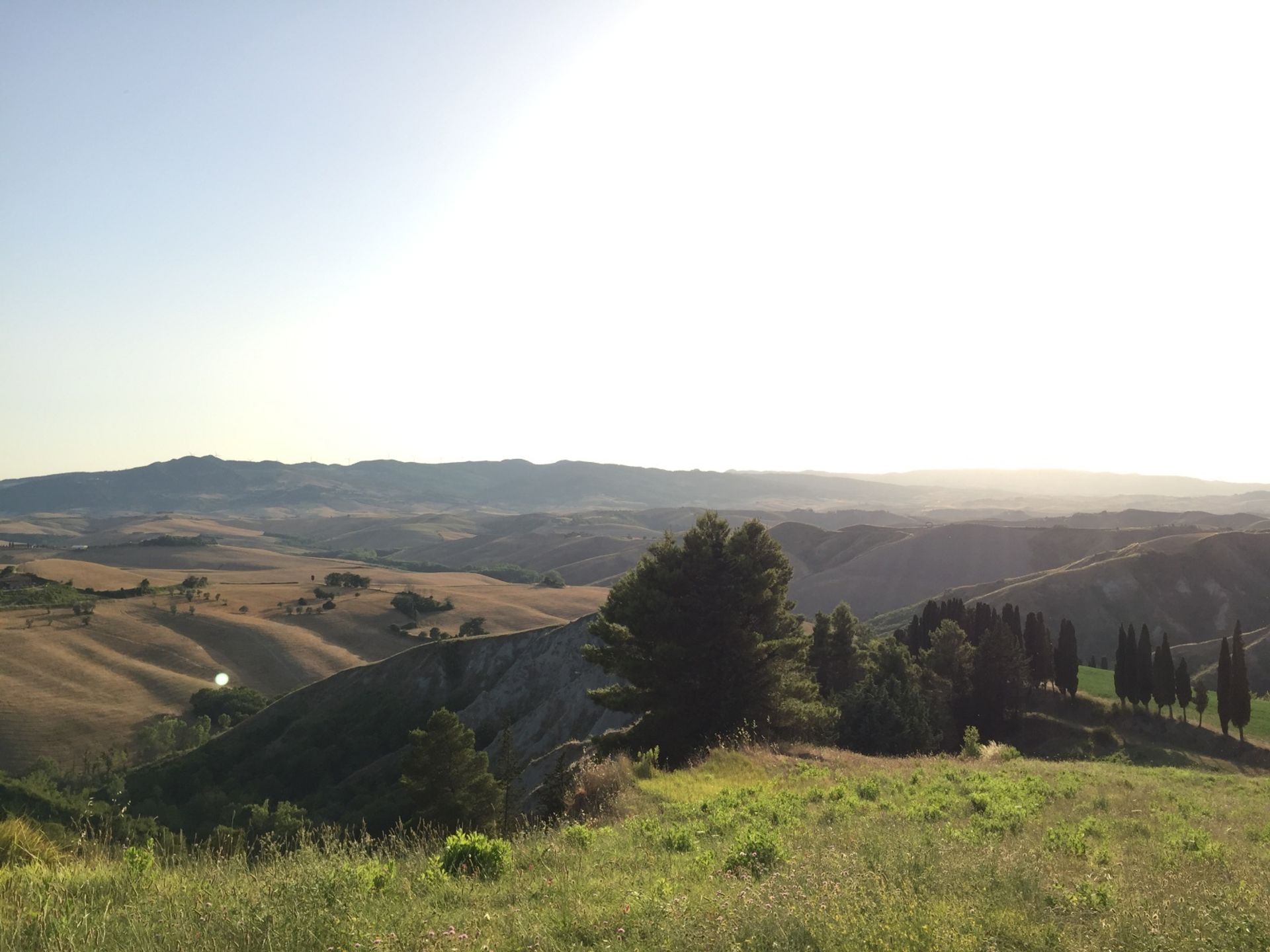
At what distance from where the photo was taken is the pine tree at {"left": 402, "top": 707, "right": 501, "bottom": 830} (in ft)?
101

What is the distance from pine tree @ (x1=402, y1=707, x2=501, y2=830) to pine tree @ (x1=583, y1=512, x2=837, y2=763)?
7.62m

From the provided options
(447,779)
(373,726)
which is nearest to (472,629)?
(373,726)

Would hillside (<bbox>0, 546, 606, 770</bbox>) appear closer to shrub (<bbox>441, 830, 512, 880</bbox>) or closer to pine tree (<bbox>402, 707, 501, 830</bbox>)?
pine tree (<bbox>402, 707, 501, 830</bbox>)

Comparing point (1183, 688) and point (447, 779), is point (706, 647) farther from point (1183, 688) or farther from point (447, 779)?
point (1183, 688)

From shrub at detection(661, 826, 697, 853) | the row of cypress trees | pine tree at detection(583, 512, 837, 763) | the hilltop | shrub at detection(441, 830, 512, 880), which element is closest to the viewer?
shrub at detection(441, 830, 512, 880)

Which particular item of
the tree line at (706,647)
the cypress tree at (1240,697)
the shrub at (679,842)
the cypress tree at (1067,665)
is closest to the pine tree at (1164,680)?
the cypress tree at (1067,665)

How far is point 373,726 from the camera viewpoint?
65688 mm

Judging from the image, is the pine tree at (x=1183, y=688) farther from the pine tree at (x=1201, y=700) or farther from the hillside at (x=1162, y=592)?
the hillside at (x=1162, y=592)

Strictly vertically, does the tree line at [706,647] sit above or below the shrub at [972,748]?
above

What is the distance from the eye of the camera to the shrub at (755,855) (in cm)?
873

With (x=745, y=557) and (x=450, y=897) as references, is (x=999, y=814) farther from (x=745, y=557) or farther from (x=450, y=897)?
(x=745, y=557)

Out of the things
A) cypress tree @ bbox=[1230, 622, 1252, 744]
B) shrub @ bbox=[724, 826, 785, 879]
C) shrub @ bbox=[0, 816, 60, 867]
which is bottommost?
cypress tree @ bbox=[1230, 622, 1252, 744]

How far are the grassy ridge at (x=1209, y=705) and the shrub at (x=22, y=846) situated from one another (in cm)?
7163

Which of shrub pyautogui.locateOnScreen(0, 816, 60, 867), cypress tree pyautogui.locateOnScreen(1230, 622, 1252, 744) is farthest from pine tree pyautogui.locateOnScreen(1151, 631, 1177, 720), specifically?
shrub pyautogui.locateOnScreen(0, 816, 60, 867)
